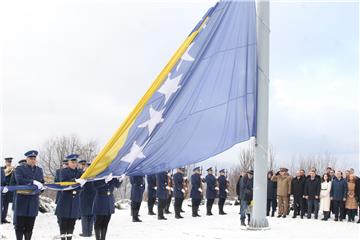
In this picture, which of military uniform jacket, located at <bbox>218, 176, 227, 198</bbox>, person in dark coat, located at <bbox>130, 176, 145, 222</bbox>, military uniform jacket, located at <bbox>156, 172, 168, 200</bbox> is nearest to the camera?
person in dark coat, located at <bbox>130, 176, 145, 222</bbox>

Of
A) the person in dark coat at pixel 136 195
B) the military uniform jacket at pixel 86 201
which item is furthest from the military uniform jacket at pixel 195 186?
the military uniform jacket at pixel 86 201

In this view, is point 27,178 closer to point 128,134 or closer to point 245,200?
point 128,134

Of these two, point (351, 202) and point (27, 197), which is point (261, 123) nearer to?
point (27, 197)

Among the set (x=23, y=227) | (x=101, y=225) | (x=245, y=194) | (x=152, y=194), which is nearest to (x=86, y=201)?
(x=101, y=225)

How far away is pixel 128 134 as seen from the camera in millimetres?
8711

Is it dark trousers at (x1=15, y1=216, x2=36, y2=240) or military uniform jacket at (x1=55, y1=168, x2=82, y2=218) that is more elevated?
military uniform jacket at (x1=55, y1=168, x2=82, y2=218)

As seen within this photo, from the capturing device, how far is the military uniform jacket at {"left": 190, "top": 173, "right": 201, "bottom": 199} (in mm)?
17531

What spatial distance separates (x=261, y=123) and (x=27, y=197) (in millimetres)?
5454

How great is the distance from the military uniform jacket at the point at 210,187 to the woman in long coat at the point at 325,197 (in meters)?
4.21

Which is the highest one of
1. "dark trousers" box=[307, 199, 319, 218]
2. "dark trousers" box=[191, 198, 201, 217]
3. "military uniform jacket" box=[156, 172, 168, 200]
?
"military uniform jacket" box=[156, 172, 168, 200]

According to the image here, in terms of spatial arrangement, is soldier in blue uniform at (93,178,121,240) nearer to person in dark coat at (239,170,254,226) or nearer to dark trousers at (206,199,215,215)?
person in dark coat at (239,170,254,226)

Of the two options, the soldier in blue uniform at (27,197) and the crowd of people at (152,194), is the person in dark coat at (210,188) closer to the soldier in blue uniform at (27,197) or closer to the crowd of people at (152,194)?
the crowd of people at (152,194)

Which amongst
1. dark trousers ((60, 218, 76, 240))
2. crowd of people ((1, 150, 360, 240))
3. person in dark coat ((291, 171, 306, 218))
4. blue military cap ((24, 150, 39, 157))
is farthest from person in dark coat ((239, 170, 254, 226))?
blue military cap ((24, 150, 39, 157))

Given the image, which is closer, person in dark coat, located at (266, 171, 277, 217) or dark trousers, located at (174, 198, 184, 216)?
dark trousers, located at (174, 198, 184, 216)
